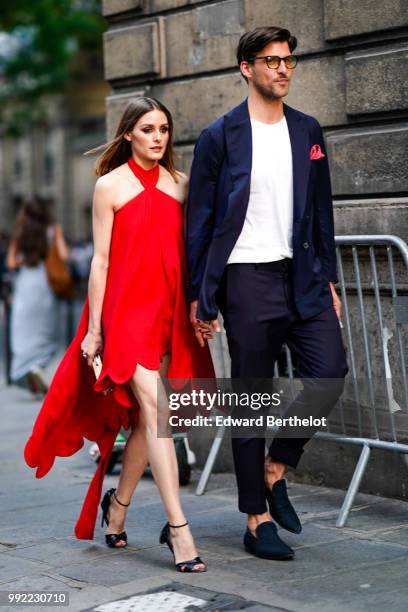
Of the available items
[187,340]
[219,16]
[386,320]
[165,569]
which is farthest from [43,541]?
[219,16]

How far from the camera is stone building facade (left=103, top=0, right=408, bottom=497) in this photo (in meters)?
5.88

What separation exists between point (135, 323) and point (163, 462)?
0.57m

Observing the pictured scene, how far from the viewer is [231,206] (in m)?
4.69

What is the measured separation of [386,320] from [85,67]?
40801mm

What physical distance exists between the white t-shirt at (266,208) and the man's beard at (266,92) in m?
0.16

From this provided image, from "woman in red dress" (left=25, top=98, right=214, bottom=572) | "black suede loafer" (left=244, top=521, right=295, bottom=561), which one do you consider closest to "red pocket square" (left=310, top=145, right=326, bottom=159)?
"woman in red dress" (left=25, top=98, right=214, bottom=572)

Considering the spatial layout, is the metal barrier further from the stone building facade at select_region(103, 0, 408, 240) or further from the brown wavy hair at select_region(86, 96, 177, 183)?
the brown wavy hair at select_region(86, 96, 177, 183)

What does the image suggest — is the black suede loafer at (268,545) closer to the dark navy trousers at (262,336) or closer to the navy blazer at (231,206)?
the dark navy trousers at (262,336)

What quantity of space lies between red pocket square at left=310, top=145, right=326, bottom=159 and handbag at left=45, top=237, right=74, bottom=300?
21.0 ft

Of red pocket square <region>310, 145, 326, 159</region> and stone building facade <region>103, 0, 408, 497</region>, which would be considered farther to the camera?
stone building facade <region>103, 0, 408, 497</region>

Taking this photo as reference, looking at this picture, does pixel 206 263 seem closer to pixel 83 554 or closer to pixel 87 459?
pixel 83 554

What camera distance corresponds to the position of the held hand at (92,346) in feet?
16.0

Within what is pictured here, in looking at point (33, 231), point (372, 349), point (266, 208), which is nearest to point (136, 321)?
point (266, 208)

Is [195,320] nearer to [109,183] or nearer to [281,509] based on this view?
[109,183]
